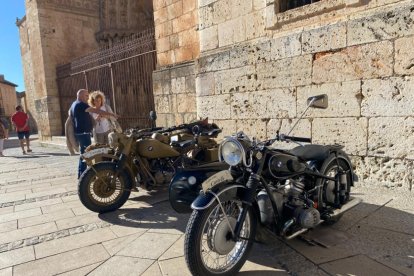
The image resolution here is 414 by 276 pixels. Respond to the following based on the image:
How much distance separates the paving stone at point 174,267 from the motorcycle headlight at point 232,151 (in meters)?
0.92

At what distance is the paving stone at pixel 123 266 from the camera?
2.40 metres

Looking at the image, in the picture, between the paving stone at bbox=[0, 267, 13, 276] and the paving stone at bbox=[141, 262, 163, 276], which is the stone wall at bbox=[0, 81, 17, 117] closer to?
the paving stone at bbox=[0, 267, 13, 276]

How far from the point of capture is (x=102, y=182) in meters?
3.78

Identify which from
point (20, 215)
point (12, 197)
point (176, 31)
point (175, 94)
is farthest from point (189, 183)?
point (176, 31)

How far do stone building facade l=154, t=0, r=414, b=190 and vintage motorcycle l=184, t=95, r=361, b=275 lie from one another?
1791mm

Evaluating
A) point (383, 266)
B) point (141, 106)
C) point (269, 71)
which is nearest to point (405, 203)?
point (383, 266)

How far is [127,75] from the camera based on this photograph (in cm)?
910

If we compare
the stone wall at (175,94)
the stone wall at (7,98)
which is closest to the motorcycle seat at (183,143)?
the stone wall at (175,94)

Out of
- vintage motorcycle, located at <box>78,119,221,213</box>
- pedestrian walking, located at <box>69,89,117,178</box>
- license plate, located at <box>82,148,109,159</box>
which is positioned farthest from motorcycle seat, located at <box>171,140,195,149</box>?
pedestrian walking, located at <box>69,89,117,178</box>

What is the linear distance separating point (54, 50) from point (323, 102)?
42.5ft

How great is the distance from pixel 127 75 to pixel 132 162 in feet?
18.8

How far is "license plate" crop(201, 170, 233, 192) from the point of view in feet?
7.05

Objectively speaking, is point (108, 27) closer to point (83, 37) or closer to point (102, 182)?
point (83, 37)

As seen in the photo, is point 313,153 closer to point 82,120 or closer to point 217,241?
point 217,241
